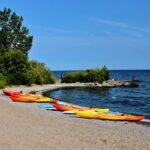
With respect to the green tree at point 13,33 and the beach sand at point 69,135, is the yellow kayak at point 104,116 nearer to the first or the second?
the beach sand at point 69,135

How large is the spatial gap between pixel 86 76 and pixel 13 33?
20.9 metres

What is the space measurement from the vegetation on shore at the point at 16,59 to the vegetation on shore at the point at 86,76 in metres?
7.89

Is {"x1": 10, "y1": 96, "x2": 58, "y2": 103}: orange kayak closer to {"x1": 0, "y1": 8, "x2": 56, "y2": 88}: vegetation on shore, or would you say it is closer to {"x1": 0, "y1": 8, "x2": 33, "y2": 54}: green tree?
{"x1": 0, "y1": 8, "x2": 56, "y2": 88}: vegetation on shore

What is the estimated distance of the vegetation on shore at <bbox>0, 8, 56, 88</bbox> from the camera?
252 feet

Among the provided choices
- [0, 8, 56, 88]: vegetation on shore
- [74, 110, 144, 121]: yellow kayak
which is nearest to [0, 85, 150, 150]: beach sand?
[74, 110, 144, 121]: yellow kayak

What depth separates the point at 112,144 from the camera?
19.3 metres

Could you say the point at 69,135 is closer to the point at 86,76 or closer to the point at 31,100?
the point at 31,100

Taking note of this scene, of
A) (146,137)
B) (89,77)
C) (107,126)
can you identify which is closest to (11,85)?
(89,77)

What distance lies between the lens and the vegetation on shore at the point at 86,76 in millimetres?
100500

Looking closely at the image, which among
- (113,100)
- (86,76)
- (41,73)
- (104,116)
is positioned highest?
(41,73)

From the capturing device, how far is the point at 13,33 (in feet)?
300

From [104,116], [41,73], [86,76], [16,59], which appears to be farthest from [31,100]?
[86,76]

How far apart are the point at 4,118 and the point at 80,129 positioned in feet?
17.4

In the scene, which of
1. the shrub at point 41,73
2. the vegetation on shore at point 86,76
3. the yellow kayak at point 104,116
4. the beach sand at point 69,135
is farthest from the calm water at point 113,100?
the vegetation on shore at point 86,76
